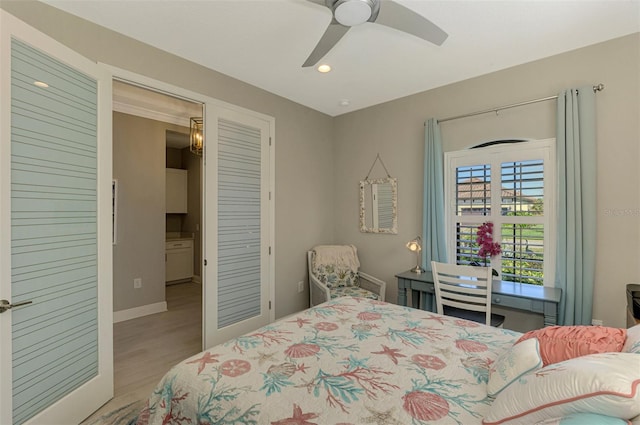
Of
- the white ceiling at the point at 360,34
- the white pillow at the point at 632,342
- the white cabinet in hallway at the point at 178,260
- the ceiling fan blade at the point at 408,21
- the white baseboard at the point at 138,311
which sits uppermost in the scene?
the white ceiling at the point at 360,34

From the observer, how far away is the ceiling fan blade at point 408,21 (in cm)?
157

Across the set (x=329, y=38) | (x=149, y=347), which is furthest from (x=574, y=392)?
(x=149, y=347)

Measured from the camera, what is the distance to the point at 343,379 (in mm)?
1289

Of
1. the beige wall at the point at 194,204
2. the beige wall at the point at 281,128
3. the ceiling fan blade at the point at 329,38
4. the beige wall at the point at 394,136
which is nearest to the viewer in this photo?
the ceiling fan blade at the point at 329,38

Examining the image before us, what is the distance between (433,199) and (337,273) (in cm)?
143

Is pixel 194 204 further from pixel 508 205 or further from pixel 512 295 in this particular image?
pixel 512 295

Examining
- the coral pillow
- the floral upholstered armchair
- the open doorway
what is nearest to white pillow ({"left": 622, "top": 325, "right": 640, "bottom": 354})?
the coral pillow

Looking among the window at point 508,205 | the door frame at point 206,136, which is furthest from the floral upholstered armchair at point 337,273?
the window at point 508,205

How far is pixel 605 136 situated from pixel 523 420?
252 centimetres

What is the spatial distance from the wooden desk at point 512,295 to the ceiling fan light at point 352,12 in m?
2.32

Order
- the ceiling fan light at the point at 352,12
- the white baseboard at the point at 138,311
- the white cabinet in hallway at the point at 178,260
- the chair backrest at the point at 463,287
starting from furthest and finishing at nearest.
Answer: the white cabinet in hallway at the point at 178,260 → the white baseboard at the point at 138,311 → the chair backrest at the point at 463,287 → the ceiling fan light at the point at 352,12

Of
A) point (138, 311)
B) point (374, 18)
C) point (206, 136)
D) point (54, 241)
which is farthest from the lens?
point (138, 311)

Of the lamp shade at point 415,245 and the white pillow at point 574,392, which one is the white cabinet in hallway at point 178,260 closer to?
the lamp shade at point 415,245

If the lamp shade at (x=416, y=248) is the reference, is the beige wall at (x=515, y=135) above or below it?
above
